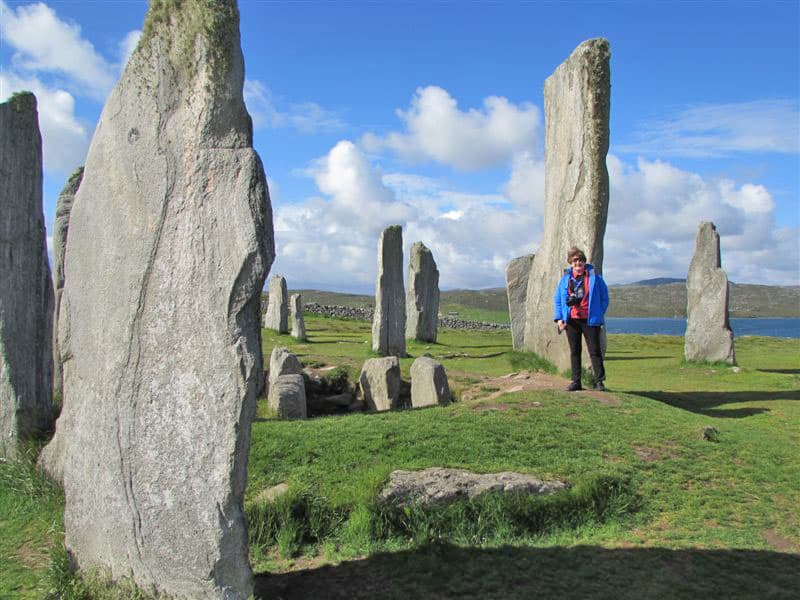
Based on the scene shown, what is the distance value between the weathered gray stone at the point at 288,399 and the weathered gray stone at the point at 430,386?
182 cm

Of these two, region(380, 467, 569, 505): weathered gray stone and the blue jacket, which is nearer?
region(380, 467, 569, 505): weathered gray stone

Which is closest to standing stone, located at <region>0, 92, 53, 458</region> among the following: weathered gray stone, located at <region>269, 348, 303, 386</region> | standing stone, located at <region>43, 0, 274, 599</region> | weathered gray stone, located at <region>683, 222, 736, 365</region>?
standing stone, located at <region>43, 0, 274, 599</region>

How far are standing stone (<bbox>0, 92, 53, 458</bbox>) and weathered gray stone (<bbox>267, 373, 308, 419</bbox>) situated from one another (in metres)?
3.21

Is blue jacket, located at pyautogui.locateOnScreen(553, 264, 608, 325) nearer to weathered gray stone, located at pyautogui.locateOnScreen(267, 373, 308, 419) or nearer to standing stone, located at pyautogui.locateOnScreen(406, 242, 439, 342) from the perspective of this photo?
weathered gray stone, located at pyautogui.locateOnScreen(267, 373, 308, 419)

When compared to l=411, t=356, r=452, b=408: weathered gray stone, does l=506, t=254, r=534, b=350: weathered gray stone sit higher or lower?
higher

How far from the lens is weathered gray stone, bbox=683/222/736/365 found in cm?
1741

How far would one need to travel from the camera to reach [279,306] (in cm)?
2775

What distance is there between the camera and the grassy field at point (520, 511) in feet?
16.7

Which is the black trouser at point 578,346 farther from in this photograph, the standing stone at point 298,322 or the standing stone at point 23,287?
the standing stone at point 298,322

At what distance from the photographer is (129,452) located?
439 cm

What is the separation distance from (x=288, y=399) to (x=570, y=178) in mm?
6946

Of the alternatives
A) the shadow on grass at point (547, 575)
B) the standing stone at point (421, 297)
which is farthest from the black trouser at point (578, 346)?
the standing stone at point (421, 297)

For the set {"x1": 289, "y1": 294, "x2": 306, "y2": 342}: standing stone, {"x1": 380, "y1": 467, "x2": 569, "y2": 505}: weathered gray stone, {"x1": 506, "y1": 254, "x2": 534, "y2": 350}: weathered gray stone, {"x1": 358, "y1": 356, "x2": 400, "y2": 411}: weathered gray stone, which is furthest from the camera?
{"x1": 289, "y1": 294, "x2": 306, "y2": 342}: standing stone

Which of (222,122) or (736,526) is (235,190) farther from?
(736,526)
